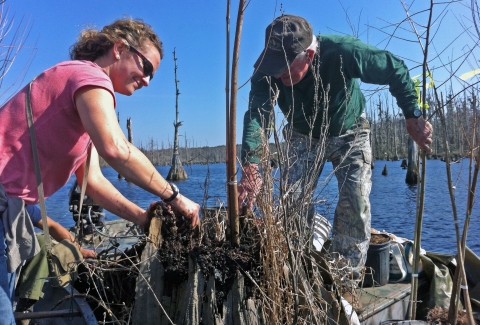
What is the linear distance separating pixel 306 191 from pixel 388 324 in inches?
42.7

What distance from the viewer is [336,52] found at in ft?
10.9

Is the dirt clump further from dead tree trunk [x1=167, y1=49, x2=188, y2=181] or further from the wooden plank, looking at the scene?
dead tree trunk [x1=167, y1=49, x2=188, y2=181]

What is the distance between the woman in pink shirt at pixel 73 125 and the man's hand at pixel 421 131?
1.81 m

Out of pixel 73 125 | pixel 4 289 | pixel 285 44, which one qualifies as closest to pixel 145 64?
pixel 73 125

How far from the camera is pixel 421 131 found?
295 cm

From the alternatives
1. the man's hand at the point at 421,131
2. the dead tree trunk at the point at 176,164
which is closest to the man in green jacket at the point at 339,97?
the man's hand at the point at 421,131

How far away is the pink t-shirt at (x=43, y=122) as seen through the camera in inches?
68.7

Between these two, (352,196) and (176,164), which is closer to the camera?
(352,196)

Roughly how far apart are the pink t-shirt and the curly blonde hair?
0.67ft

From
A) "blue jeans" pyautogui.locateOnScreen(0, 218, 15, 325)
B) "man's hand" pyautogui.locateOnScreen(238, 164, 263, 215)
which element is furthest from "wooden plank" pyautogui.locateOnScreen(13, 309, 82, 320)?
"man's hand" pyautogui.locateOnScreen(238, 164, 263, 215)

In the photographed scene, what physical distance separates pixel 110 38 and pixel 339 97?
2196 millimetres

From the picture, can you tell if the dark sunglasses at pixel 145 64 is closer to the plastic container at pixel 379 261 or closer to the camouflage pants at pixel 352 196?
the camouflage pants at pixel 352 196

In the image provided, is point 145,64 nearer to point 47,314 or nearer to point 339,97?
point 47,314

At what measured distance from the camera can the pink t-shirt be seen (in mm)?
1746
